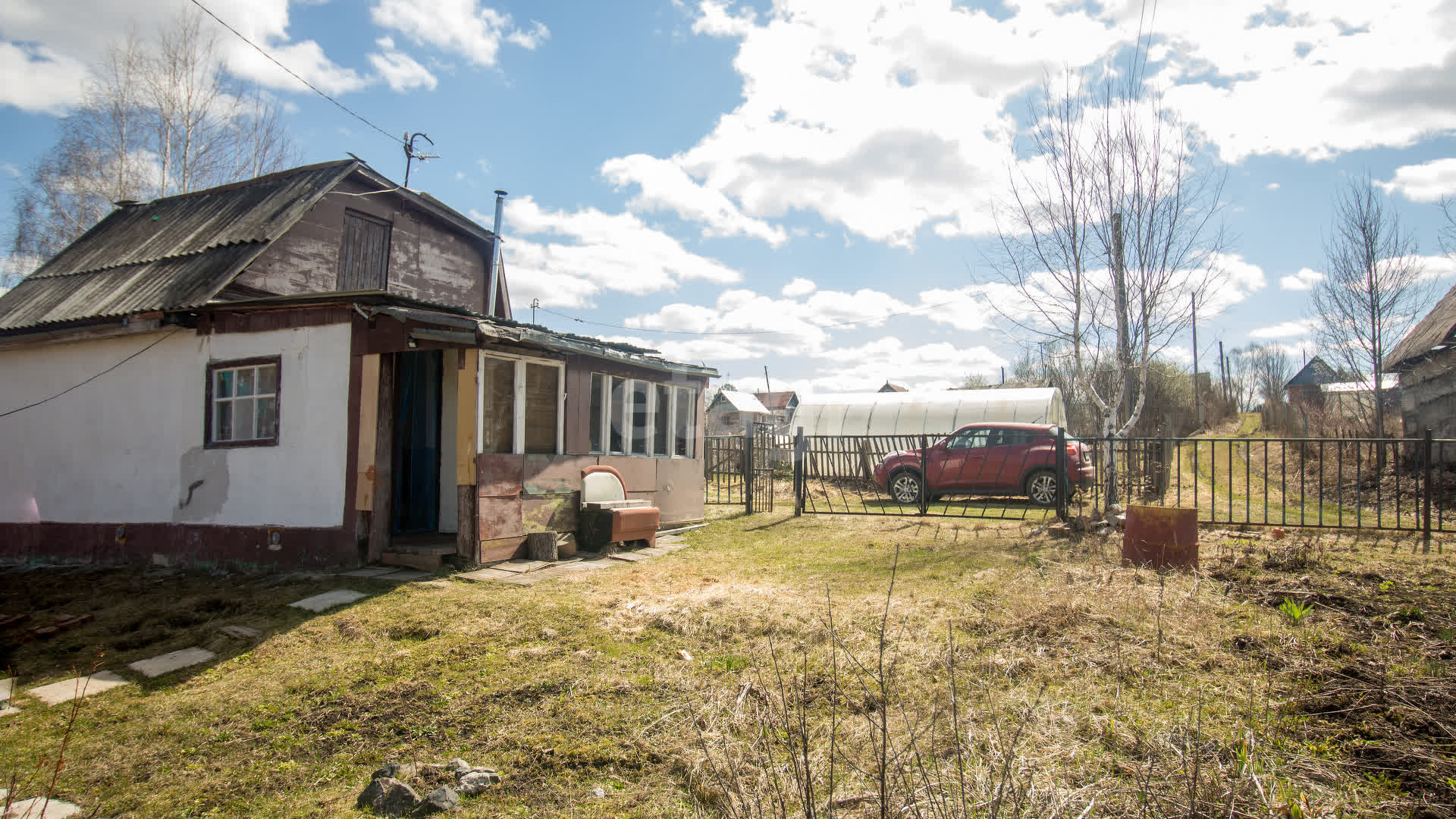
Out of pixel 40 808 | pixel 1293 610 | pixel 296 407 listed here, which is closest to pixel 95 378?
pixel 296 407

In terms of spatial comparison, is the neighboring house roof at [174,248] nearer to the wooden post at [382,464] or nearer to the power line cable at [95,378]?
the power line cable at [95,378]

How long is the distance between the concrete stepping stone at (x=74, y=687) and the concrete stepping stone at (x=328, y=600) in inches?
57.2

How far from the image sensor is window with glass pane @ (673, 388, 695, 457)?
11289 millimetres

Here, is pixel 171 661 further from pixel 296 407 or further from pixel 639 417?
pixel 639 417

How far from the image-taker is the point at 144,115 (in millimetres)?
19359

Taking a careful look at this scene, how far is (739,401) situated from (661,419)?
124ft

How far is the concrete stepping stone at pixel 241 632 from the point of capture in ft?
18.0

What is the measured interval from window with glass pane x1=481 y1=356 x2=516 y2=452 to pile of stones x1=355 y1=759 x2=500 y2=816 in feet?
15.7

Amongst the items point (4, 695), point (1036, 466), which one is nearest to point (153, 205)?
point (4, 695)

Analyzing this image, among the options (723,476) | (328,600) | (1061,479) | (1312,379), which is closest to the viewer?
(328,600)

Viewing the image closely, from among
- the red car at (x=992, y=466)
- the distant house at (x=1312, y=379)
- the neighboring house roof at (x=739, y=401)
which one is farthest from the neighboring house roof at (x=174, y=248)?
the neighboring house roof at (x=739, y=401)

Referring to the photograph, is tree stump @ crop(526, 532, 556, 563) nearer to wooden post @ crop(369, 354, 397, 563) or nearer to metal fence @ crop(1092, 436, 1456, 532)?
wooden post @ crop(369, 354, 397, 563)

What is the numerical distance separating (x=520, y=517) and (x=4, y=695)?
4316 mm

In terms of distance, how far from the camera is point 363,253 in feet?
40.2
